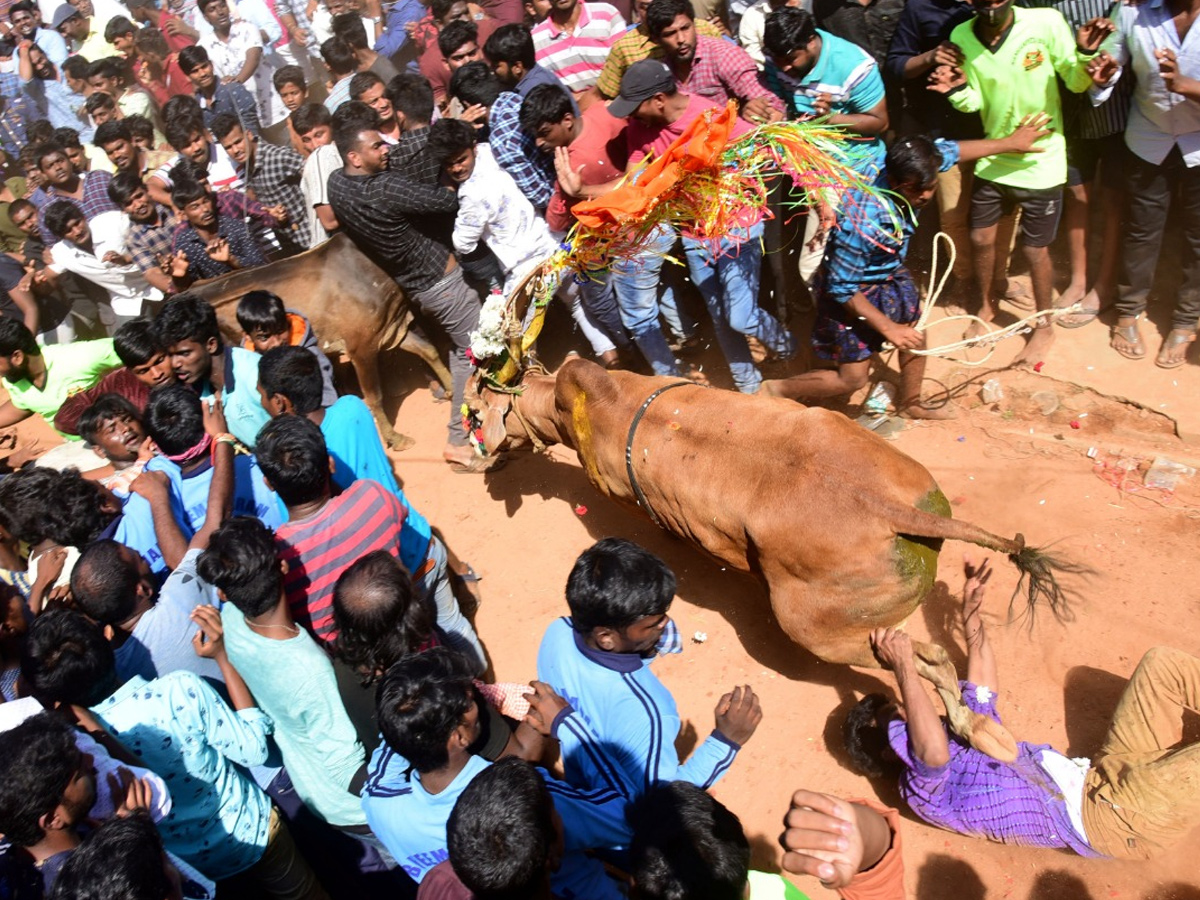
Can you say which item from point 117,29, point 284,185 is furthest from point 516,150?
point 117,29

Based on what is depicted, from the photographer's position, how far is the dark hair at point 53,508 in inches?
172

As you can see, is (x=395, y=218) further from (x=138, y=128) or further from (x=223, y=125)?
(x=138, y=128)

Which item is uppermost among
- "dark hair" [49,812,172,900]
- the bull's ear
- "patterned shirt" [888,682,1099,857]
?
"dark hair" [49,812,172,900]

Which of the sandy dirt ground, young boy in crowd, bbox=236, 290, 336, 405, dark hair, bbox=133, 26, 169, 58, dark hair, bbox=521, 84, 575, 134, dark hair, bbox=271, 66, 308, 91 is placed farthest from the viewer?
dark hair, bbox=133, 26, 169, 58

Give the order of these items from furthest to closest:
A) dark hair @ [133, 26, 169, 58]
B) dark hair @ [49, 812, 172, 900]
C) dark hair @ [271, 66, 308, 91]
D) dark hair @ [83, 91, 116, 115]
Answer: dark hair @ [133, 26, 169, 58] < dark hair @ [83, 91, 116, 115] < dark hair @ [271, 66, 308, 91] < dark hair @ [49, 812, 172, 900]

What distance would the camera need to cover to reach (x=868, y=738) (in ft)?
13.8

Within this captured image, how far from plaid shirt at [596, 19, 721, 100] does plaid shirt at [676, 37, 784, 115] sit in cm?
22

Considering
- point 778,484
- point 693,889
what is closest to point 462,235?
point 778,484

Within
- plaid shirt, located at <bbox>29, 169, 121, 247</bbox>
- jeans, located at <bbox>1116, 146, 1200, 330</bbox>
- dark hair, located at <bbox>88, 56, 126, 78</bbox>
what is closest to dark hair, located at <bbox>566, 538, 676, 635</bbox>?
jeans, located at <bbox>1116, 146, 1200, 330</bbox>

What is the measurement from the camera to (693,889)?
95.5 inches

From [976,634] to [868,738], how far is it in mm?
730

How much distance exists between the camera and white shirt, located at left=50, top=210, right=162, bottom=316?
8.13 m

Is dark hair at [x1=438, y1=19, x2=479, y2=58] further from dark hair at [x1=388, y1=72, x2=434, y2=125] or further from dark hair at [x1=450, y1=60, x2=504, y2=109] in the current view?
dark hair at [x1=450, y1=60, x2=504, y2=109]

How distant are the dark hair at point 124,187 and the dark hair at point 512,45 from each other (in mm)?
3632
